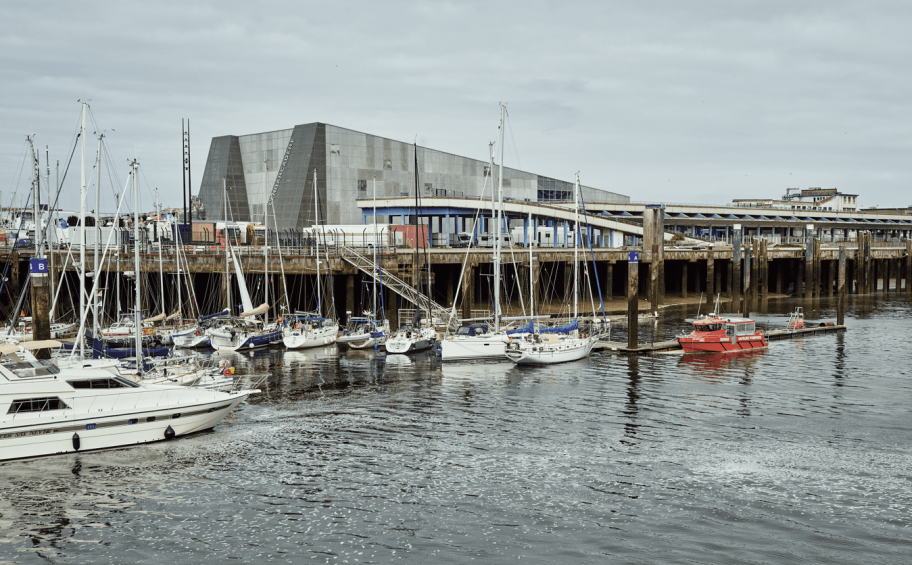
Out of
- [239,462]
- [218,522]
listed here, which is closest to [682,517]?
[218,522]

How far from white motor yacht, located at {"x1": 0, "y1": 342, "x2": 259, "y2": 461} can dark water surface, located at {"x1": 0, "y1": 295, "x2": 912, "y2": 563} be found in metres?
0.67

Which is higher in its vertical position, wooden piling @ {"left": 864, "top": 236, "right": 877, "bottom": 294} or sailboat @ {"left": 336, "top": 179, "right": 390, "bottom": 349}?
wooden piling @ {"left": 864, "top": 236, "right": 877, "bottom": 294}

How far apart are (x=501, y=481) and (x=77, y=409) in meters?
15.1

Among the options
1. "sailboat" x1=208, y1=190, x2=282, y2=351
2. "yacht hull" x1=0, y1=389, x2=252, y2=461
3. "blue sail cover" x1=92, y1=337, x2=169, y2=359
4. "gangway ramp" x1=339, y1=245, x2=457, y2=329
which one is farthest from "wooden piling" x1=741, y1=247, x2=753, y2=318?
"yacht hull" x1=0, y1=389, x2=252, y2=461

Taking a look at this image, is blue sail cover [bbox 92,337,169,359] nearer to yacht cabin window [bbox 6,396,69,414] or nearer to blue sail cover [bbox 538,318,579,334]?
yacht cabin window [bbox 6,396,69,414]

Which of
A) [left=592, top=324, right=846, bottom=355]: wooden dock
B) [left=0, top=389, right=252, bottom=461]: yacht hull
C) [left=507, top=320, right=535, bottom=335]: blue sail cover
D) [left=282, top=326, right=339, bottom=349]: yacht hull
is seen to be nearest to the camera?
[left=0, top=389, right=252, bottom=461]: yacht hull

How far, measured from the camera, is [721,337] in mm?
47812

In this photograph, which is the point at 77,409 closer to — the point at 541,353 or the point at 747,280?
the point at 541,353

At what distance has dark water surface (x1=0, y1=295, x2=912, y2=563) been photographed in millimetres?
18891

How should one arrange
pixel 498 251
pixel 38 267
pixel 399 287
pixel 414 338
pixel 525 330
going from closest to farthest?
1. pixel 38 267
2. pixel 498 251
3. pixel 525 330
4. pixel 414 338
5. pixel 399 287

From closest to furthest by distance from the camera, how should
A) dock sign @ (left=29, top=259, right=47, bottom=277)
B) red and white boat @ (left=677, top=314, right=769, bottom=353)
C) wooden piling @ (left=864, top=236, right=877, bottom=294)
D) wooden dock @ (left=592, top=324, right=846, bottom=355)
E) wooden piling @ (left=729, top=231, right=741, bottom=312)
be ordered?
dock sign @ (left=29, top=259, right=47, bottom=277) → wooden dock @ (left=592, top=324, right=846, bottom=355) → red and white boat @ (left=677, top=314, right=769, bottom=353) → wooden piling @ (left=729, top=231, right=741, bottom=312) → wooden piling @ (left=864, top=236, right=877, bottom=294)

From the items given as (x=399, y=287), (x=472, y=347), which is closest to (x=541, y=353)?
(x=472, y=347)

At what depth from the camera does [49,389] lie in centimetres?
2550

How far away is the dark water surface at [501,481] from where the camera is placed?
18891 millimetres
